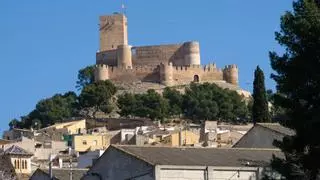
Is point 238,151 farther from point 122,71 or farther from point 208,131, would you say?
point 122,71

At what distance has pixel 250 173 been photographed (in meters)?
41.6

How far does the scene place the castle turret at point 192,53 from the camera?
145 meters

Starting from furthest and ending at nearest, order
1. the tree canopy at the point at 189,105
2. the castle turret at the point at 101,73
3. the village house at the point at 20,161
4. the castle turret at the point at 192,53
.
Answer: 1. the castle turret at the point at 192,53
2. the castle turret at the point at 101,73
3. the tree canopy at the point at 189,105
4. the village house at the point at 20,161

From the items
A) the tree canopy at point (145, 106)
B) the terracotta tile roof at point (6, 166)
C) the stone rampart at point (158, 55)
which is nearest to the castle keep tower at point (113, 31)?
the stone rampart at point (158, 55)

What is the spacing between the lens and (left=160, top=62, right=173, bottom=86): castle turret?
139 metres

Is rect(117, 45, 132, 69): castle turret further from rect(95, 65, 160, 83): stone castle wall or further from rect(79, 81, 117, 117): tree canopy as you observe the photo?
rect(79, 81, 117, 117): tree canopy

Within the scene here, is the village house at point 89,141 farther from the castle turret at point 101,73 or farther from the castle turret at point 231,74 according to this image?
the castle turret at point 231,74

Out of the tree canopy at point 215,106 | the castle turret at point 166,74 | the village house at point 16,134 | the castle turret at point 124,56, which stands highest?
the castle turret at point 124,56

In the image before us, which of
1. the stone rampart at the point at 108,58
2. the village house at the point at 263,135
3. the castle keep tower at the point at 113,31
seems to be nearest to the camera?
the village house at the point at 263,135

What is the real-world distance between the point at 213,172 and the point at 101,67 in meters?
99.1

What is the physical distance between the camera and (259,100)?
6412 cm

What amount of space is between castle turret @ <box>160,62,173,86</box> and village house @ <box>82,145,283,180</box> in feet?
309

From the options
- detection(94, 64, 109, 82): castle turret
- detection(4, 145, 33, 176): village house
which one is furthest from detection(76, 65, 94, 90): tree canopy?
detection(4, 145, 33, 176): village house

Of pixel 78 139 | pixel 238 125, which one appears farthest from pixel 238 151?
pixel 238 125
